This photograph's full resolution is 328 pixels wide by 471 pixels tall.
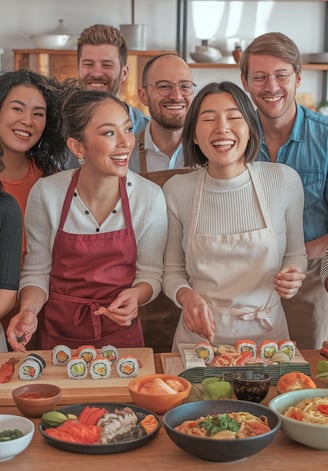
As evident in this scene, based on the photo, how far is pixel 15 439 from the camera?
5.20 feet

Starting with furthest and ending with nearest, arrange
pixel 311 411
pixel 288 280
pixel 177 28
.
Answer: pixel 177 28
pixel 288 280
pixel 311 411

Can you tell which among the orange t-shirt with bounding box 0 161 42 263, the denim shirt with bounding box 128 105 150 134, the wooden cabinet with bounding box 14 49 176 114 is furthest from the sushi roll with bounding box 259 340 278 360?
the wooden cabinet with bounding box 14 49 176 114

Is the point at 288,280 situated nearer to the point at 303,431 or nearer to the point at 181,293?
the point at 181,293

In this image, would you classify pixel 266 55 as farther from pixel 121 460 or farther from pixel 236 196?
pixel 121 460

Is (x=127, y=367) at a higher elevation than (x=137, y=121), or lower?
lower

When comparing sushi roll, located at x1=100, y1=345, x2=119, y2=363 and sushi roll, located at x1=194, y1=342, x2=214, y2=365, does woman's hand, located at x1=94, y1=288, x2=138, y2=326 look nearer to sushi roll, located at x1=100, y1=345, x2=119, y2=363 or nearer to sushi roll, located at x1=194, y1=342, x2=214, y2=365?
sushi roll, located at x1=100, y1=345, x2=119, y2=363

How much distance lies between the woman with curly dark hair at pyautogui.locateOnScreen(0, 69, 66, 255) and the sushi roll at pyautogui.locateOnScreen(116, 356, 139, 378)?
0.89m

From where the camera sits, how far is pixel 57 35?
599 cm

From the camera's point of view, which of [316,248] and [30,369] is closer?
[30,369]

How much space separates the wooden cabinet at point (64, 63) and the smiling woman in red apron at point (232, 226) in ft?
12.3

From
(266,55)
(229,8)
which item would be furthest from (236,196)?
(229,8)

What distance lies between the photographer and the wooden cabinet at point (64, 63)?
19.7 ft

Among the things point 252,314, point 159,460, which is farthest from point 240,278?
point 159,460

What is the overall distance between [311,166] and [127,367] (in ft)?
4.08
